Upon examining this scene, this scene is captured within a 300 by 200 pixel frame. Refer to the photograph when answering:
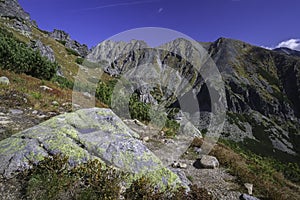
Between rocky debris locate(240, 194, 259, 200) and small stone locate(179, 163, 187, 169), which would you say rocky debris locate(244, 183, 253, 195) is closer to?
rocky debris locate(240, 194, 259, 200)

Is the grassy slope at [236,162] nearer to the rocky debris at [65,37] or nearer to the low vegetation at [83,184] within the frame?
the low vegetation at [83,184]

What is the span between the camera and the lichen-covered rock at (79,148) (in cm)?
605

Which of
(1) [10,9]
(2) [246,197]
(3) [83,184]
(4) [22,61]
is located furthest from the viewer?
(1) [10,9]

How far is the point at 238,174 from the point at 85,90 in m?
18.2

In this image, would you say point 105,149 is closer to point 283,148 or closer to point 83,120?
point 83,120

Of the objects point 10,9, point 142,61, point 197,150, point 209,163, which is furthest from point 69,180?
point 10,9

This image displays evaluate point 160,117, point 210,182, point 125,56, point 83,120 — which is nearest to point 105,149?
point 83,120

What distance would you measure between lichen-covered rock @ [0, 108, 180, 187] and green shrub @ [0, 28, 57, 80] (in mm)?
14015

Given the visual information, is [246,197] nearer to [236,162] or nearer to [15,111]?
[236,162]

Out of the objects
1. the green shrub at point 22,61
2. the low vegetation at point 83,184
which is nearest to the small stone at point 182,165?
the low vegetation at point 83,184

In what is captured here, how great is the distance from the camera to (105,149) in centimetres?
689

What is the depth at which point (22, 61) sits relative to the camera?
19.5 metres

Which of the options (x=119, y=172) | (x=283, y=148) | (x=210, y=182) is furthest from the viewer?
(x=283, y=148)

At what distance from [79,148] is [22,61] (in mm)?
16569
